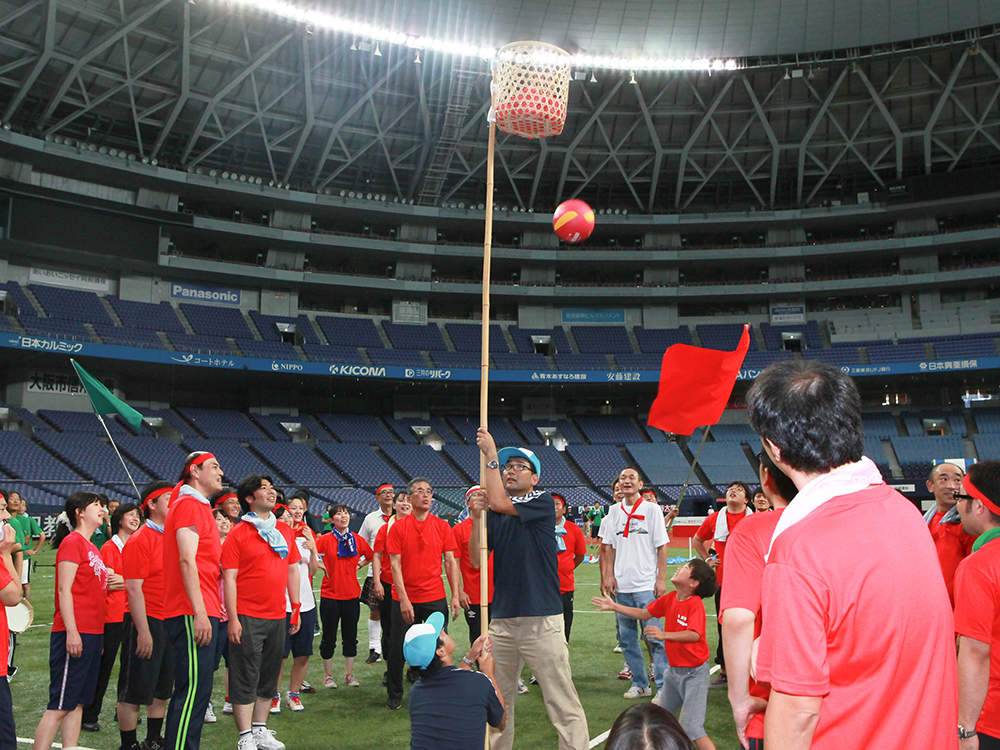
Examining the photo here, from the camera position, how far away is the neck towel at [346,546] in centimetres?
843

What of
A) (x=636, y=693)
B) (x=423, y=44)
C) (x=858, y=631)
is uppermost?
(x=423, y=44)

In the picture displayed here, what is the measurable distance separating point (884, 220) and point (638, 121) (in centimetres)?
1662

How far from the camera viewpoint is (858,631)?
184cm

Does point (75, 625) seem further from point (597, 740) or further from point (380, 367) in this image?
point (380, 367)

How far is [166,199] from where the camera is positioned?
124 ft

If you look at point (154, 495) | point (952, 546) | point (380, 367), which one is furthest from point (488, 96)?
point (952, 546)

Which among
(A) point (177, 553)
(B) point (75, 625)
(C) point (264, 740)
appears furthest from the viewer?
(C) point (264, 740)

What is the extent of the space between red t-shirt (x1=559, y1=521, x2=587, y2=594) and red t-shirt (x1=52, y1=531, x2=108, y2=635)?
16.0 ft

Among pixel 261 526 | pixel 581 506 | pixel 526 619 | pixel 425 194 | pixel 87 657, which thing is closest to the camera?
pixel 526 619

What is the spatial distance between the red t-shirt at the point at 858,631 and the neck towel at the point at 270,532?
A: 16.4 ft

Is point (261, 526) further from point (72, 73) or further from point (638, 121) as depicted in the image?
point (638, 121)

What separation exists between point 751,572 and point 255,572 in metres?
4.53

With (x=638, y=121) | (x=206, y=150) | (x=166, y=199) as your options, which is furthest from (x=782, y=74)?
(x=166, y=199)

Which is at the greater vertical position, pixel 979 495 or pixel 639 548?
pixel 979 495
